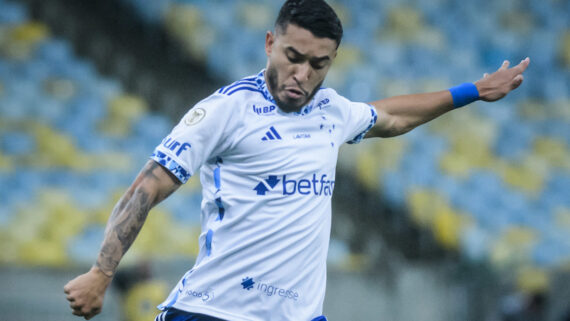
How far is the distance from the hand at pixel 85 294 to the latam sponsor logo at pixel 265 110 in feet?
2.67

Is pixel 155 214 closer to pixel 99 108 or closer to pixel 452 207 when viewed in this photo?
pixel 99 108

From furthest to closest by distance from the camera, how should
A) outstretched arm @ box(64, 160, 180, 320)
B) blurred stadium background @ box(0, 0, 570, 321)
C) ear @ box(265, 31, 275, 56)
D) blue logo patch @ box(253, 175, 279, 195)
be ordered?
1. blurred stadium background @ box(0, 0, 570, 321)
2. ear @ box(265, 31, 275, 56)
3. blue logo patch @ box(253, 175, 279, 195)
4. outstretched arm @ box(64, 160, 180, 320)

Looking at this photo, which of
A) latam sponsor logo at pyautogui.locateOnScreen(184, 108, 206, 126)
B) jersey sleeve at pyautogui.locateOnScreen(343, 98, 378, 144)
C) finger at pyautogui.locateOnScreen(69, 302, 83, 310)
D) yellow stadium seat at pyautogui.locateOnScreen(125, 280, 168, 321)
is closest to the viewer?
finger at pyautogui.locateOnScreen(69, 302, 83, 310)

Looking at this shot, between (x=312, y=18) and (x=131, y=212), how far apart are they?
94 cm

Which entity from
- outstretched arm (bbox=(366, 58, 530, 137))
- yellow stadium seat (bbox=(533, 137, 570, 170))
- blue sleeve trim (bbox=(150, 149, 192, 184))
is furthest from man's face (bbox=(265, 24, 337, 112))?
yellow stadium seat (bbox=(533, 137, 570, 170))

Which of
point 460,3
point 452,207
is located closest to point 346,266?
point 452,207

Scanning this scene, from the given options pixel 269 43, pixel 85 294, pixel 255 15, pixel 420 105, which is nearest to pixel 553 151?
pixel 255 15

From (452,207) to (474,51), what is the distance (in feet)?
11.5

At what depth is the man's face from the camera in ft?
9.66

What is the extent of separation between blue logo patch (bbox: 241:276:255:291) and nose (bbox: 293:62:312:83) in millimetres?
733

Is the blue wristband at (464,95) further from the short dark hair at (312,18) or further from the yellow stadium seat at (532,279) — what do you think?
the yellow stadium seat at (532,279)

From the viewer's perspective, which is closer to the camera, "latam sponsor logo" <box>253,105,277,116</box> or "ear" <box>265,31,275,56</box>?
"latam sponsor logo" <box>253,105,277,116</box>

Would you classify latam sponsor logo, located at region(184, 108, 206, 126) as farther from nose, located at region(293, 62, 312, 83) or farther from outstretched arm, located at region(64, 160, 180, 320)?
nose, located at region(293, 62, 312, 83)

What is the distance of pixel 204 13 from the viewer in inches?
402
